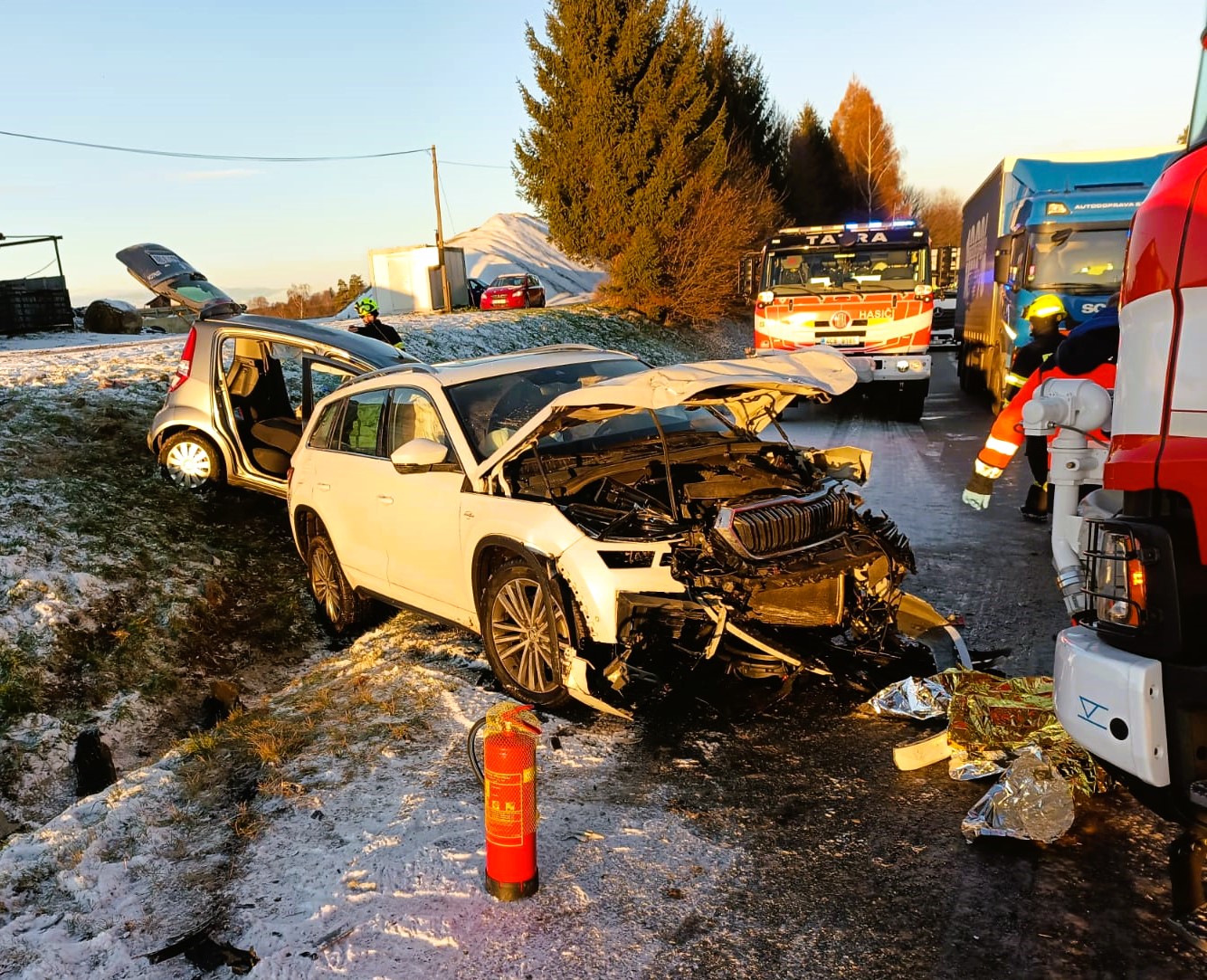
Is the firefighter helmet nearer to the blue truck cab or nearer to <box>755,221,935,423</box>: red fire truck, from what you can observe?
the blue truck cab

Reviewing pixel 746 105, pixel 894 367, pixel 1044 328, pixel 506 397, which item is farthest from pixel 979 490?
pixel 746 105

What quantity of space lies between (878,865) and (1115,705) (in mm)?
1216

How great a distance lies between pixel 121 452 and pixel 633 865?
7.66 meters

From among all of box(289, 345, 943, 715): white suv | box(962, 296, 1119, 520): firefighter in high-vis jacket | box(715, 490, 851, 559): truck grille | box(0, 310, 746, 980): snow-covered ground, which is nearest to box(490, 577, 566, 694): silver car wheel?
box(289, 345, 943, 715): white suv

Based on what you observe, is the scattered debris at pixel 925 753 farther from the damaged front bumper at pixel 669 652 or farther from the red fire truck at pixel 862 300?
the red fire truck at pixel 862 300

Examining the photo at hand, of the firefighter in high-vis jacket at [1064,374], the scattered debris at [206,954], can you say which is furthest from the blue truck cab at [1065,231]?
the scattered debris at [206,954]

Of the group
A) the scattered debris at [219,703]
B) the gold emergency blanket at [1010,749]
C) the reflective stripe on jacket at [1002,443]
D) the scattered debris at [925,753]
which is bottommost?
the scattered debris at [219,703]

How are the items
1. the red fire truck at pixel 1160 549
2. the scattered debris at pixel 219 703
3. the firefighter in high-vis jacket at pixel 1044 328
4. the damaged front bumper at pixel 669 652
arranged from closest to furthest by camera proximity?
the red fire truck at pixel 1160 549 → the damaged front bumper at pixel 669 652 → the scattered debris at pixel 219 703 → the firefighter in high-vis jacket at pixel 1044 328

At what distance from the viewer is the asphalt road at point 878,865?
8.65ft

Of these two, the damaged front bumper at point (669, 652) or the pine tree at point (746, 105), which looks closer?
the damaged front bumper at point (669, 652)

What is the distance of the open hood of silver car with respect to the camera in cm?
421

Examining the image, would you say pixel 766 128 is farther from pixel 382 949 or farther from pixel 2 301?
pixel 382 949

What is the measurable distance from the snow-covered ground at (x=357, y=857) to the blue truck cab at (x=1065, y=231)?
31.4 ft

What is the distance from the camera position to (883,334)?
13398mm
